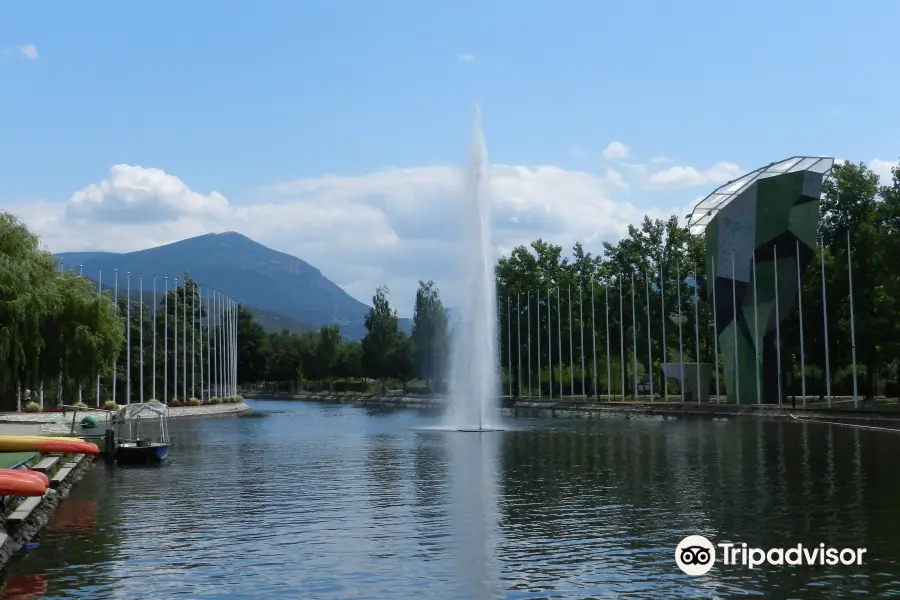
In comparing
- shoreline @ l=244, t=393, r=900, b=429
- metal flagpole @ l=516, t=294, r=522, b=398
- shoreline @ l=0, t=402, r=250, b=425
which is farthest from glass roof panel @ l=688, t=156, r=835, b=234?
shoreline @ l=0, t=402, r=250, b=425

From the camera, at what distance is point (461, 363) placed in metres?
67.6

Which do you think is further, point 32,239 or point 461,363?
point 461,363

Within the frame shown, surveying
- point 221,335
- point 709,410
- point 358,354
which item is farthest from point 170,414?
point 358,354

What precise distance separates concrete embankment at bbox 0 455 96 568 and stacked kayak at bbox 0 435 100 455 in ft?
1.38

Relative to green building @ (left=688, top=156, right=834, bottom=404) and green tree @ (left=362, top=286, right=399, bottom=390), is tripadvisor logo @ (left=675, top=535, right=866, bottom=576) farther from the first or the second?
green tree @ (left=362, top=286, right=399, bottom=390)

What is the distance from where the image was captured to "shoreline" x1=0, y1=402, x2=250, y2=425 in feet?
190

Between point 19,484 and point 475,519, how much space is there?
34.1 ft

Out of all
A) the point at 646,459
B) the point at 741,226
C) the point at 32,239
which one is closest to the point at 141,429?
the point at 32,239

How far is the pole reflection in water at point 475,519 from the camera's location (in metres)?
18.0

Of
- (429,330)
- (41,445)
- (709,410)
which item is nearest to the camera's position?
(41,445)

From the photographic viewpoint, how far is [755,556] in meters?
19.5

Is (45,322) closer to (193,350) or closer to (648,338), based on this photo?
(193,350)

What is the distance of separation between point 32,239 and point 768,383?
4925 centimetres

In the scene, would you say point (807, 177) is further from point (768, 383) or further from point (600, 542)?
point (600, 542)
